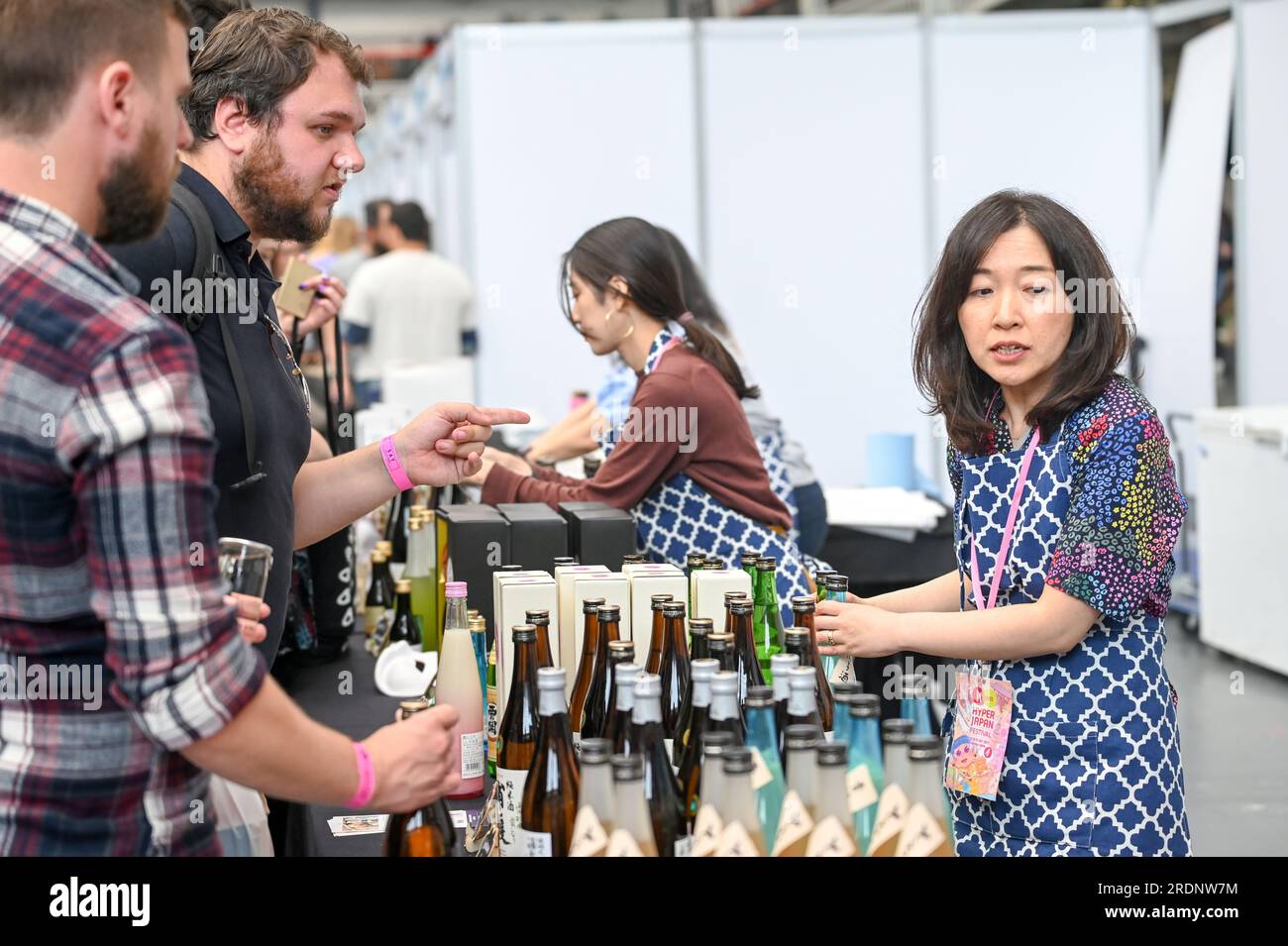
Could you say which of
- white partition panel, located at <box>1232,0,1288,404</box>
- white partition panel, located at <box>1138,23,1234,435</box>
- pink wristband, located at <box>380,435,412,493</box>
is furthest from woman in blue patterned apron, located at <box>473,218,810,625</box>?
white partition panel, located at <box>1232,0,1288,404</box>

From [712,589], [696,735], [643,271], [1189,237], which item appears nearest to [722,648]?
[696,735]

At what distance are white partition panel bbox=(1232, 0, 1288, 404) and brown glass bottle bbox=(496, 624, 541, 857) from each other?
5.32 meters

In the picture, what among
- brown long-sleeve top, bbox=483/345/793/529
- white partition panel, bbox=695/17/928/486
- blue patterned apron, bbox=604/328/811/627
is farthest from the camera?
white partition panel, bbox=695/17/928/486

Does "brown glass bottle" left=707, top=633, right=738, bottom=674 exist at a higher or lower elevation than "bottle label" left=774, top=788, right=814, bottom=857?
higher

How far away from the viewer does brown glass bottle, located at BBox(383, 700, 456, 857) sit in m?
1.46

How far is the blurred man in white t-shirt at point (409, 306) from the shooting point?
21.6ft

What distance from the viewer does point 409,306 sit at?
6.64 meters

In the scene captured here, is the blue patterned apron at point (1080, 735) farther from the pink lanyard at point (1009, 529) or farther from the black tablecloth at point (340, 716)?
the black tablecloth at point (340, 716)

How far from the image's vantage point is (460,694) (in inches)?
72.8

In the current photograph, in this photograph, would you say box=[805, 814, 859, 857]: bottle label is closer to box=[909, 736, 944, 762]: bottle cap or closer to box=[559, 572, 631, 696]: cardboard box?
box=[909, 736, 944, 762]: bottle cap

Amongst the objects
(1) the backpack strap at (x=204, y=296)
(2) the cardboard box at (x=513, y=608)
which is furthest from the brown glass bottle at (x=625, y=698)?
(1) the backpack strap at (x=204, y=296)

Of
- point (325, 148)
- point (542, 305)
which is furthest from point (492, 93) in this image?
point (325, 148)

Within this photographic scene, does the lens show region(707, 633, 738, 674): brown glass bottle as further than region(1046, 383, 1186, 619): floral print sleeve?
No
